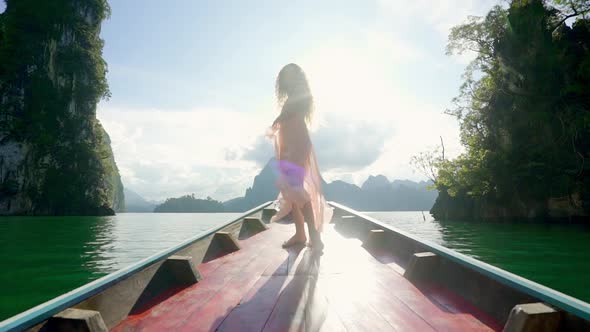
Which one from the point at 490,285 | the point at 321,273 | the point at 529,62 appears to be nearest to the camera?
the point at 490,285

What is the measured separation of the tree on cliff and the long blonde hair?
2014 centimetres

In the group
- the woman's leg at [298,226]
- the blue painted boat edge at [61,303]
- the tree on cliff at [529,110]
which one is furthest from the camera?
the tree on cliff at [529,110]

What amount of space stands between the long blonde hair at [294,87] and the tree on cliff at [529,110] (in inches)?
793

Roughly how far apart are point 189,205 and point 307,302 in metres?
150

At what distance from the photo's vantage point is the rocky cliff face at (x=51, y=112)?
126 ft

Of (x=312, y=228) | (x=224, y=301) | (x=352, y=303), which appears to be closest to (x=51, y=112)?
(x=312, y=228)

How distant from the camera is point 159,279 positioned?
2.28 metres

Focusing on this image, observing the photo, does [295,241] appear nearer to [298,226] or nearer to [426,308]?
[298,226]

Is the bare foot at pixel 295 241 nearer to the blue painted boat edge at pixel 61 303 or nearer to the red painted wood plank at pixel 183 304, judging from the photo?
the red painted wood plank at pixel 183 304

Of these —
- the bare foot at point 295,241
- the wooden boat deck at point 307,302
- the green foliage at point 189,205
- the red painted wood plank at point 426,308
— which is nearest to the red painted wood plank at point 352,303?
the wooden boat deck at point 307,302

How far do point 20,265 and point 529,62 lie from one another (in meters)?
25.4

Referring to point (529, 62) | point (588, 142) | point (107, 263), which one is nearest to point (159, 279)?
point (107, 263)

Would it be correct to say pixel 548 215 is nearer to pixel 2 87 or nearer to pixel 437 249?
pixel 437 249

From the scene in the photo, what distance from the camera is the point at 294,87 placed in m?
3.62
